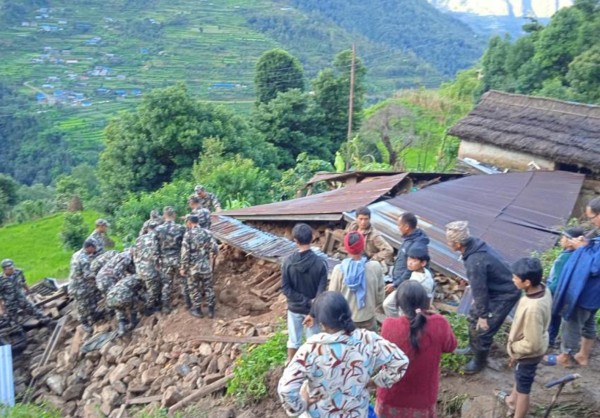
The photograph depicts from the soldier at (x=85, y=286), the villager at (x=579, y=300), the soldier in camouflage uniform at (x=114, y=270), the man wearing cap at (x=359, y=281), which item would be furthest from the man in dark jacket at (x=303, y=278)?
the soldier at (x=85, y=286)

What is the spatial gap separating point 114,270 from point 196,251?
1578 mm

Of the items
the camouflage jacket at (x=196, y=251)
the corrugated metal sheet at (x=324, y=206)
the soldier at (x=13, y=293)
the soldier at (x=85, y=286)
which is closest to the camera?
the camouflage jacket at (x=196, y=251)

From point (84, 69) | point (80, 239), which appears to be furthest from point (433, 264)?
point (84, 69)

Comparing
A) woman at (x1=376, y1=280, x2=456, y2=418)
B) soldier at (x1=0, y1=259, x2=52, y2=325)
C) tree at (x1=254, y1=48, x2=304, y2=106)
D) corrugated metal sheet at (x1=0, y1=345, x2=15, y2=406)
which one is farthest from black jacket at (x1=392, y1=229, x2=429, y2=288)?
tree at (x1=254, y1=48, x2=304, y2=106)

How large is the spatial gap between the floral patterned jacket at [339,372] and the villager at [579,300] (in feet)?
8.25

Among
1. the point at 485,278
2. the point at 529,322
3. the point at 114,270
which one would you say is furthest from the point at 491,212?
the point at 114,270

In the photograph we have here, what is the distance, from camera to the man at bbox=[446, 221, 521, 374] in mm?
5098

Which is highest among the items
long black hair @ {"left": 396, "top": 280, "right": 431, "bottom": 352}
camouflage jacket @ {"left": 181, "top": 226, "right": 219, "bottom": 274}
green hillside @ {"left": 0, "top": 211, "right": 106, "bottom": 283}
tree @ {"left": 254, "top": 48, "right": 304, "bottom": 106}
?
long black hair @ {"left": 396, "top": 280, "right": 431, "bottom": 352}

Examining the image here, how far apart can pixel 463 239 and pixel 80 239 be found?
24628mm

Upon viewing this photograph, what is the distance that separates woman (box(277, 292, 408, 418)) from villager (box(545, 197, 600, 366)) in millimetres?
2541

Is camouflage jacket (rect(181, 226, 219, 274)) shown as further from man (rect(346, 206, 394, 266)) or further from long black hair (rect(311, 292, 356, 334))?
long black hair (rect(311, 292, 356, 334))

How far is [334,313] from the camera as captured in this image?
3.55 meters

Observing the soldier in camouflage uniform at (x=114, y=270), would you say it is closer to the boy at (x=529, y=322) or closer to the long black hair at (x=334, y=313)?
the long black hair at (x=334, y=313)

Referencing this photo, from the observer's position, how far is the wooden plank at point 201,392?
21.6 ft
